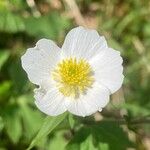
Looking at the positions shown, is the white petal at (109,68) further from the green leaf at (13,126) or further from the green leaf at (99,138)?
the green leaf at (13,126)

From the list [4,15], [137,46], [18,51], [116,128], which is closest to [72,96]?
[116,128]

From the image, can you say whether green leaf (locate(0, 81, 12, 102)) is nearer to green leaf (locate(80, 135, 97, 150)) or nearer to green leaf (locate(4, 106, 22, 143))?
green leaf (locate(4, 106, 22, 143))

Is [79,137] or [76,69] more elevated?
[76,69]

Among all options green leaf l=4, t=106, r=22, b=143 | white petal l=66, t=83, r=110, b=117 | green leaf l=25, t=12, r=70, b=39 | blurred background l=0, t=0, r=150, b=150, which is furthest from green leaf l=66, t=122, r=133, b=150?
green leaf l=25, t=12, r=70, b=39

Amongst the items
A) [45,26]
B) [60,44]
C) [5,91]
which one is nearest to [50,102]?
[5,91]

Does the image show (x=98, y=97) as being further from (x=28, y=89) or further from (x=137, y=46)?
(x=137, y=46)

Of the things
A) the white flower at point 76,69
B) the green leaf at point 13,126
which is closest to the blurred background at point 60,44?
the green leaf at point 13,126

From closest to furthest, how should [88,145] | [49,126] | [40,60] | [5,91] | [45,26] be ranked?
[49,126]
[40,60]
[88,145]
[5,91]
[45,26]

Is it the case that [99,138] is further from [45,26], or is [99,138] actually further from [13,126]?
[45,26]
